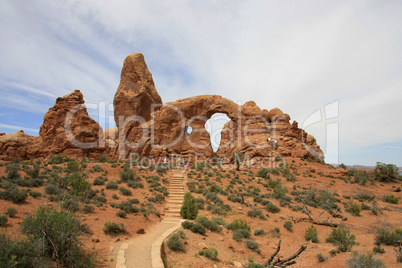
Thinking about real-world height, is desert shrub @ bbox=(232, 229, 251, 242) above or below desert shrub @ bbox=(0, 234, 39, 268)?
below

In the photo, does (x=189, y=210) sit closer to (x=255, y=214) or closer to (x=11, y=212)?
(x=255, y=214)

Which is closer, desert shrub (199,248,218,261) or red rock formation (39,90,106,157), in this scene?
desert shrub (199,248,218,261)

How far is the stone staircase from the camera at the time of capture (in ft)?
37.5

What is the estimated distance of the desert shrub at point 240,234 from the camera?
30.2 feet

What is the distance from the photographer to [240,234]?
30.9ft

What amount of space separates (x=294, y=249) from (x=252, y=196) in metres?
7.66

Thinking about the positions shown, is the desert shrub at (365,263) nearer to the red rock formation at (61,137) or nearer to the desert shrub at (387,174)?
the desert shrub at (387,174)

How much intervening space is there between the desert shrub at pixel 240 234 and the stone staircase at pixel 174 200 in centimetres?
304

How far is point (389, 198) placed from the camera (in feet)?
61.8

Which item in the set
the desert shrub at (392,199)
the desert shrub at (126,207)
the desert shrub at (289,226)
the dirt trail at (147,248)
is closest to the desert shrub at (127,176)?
the dirt trail at (147,248)

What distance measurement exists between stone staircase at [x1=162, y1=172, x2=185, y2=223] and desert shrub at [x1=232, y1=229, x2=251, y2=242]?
3.04 m

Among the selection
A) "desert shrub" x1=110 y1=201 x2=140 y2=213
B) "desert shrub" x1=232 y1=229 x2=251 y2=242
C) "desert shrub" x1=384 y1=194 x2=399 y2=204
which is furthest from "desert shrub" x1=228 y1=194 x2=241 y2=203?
"desert shrub" x1=384 y1=194 x2=399 y2=204

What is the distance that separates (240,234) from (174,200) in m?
6.28

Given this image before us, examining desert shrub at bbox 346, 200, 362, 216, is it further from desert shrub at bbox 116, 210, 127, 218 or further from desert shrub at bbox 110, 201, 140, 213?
desert shrub at bbox 116, 210, 127, 218
